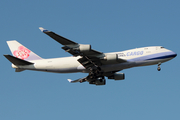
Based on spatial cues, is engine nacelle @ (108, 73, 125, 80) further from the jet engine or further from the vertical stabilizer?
the vertical stabilizer

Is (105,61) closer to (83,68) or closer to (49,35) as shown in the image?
(83,68)

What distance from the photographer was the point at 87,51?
38.7 metres

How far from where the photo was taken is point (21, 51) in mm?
48562

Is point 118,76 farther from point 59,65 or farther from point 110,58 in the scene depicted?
point 59,65

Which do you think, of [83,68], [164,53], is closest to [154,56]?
[164,53]

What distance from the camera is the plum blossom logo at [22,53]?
158 feet

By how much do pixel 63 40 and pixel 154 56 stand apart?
1590 centimetres

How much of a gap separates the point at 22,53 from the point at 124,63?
18254 millimetres

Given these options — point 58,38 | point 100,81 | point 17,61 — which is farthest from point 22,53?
point 58,38

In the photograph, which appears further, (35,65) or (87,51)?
(35,65)

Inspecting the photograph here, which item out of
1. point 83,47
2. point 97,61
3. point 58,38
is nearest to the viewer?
point 58,38

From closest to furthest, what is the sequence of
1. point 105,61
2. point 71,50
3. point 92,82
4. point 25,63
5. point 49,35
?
point 49,35 < point 71,50 < point 105,61 < point 25,63 < point 92,82

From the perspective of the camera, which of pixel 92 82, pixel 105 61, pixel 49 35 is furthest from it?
pixel 92 82

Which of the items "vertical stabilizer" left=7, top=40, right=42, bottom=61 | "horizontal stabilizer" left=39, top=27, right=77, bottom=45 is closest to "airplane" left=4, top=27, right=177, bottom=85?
"vertical stabilizer" left=7, top=40, right=42, bottom=61
